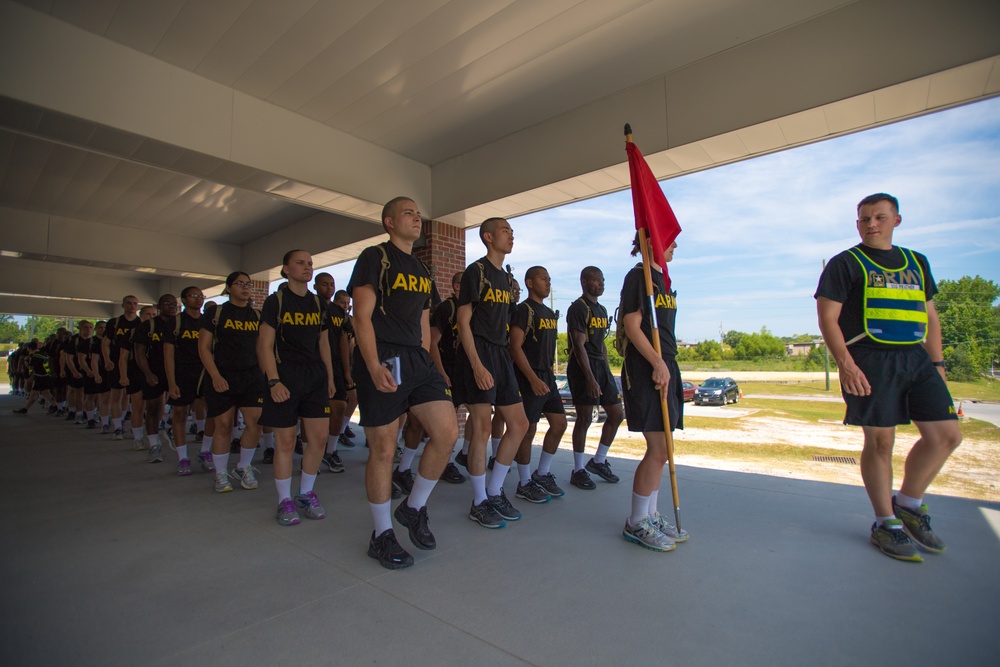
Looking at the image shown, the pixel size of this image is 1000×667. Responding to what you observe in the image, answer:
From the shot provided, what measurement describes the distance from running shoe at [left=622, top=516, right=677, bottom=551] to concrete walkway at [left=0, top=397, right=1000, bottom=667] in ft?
0.17

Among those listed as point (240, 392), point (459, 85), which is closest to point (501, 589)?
point (240, 392)

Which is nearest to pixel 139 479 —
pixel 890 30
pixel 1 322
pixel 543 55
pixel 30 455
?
pixel 30 455

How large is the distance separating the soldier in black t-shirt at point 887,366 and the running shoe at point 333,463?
4.15 m

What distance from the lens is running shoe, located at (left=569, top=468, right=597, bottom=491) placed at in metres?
4.05

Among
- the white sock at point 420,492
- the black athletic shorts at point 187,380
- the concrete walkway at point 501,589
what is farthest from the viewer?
the black athletic shorts at point 187,380

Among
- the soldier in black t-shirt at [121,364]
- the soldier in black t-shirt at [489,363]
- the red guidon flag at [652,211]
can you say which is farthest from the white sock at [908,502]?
the soldier in black t-shirt at [121,364]

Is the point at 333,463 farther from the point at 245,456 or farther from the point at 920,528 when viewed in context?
the point at 920,528

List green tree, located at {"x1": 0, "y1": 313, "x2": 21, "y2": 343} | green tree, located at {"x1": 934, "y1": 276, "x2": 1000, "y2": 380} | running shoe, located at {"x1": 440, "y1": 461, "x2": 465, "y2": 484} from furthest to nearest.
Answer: green tree, located at {"x1": 0, "y1": 313, "x2": 21, "y2": 343}, green tree, located at {"x1": 934, "y1": 276, "x2": 1000, "y2": 380}, running shoe, located at {"x1": 440, "y1": 461, "x2": 465, "y2": 484}

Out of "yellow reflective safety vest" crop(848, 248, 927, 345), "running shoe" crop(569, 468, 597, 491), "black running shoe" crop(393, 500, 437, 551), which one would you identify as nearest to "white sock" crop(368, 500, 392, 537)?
"black running shoe" crop(393, 500, 437, 551)

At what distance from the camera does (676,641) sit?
5.97 ft

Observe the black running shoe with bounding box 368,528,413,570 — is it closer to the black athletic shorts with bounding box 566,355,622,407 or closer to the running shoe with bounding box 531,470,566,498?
the running shoe with bounding box 531,470,566,498

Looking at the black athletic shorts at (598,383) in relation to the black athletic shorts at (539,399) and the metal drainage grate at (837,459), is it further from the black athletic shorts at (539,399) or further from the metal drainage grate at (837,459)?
the metal drainage grate at (837,459)

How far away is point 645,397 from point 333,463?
328cm

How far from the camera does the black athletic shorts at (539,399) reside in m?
3.82
